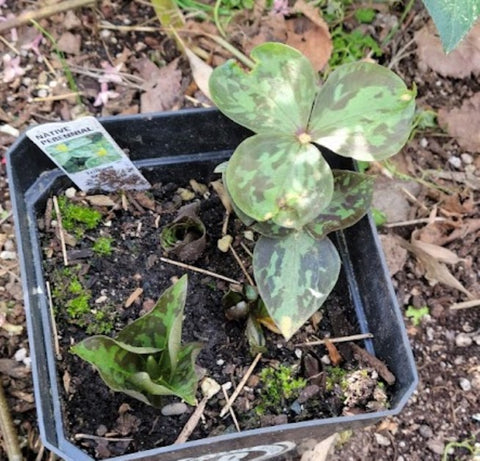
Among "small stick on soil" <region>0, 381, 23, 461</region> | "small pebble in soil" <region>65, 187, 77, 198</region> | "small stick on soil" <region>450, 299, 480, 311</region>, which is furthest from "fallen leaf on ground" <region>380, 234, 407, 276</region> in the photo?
"small stick on soil" <region>0, 381, 23, 461</region>

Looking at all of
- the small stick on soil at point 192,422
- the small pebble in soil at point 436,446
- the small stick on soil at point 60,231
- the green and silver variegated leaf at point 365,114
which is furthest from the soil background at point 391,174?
the green and silver variegated leaf at point 365,114

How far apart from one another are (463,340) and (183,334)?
0.57 metres

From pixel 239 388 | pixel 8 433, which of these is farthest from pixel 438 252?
pixel 8 433

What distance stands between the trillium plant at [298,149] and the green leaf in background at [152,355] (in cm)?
13

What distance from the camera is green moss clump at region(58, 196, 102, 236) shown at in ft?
3.73

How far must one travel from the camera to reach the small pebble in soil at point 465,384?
1.26 metres

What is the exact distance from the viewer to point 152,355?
3.23ft

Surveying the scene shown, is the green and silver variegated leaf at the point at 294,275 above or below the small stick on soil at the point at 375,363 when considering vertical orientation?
above

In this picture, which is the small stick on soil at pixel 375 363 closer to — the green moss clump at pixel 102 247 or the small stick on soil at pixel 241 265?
the small stick on soil at pixel 241 265

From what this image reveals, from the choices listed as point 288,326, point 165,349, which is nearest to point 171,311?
point 165,349

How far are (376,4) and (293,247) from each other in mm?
816

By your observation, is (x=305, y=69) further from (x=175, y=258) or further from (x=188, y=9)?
(x=188, y=9)

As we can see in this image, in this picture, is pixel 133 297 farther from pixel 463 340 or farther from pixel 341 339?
pixel 463 340

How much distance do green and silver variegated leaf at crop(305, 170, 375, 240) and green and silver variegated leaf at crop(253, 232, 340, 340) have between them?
0.02 metres
